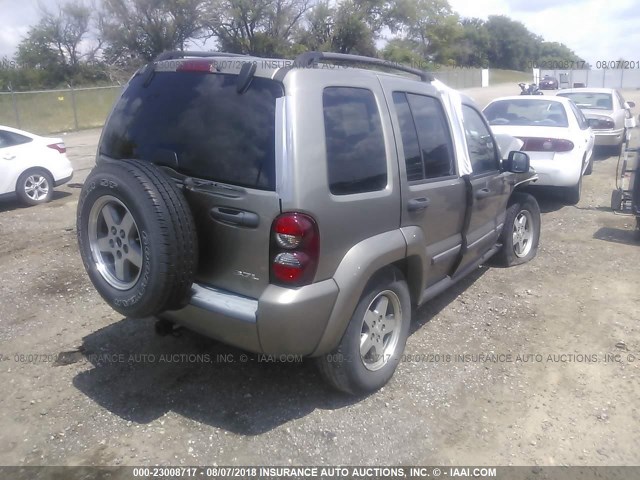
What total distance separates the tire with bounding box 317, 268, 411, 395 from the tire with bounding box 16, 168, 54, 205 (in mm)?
7542

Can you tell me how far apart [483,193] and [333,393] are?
84.0 inches

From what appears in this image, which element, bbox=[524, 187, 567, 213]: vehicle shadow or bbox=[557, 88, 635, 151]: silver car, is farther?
bbox=[557, 88, 635, 151]: silver car

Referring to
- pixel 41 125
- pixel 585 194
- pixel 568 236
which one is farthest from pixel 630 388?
pixel 41 125

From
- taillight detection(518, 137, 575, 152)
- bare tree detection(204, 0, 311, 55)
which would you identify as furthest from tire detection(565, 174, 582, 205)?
bare tree detection(204, 0, 311, 55)

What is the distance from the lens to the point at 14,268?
6164 mm

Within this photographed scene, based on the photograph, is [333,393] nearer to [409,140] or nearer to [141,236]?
[141,236]

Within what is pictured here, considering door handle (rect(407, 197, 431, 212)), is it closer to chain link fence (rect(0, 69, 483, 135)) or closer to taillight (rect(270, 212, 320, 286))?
taillight (rect(270, 212, 320, 286))

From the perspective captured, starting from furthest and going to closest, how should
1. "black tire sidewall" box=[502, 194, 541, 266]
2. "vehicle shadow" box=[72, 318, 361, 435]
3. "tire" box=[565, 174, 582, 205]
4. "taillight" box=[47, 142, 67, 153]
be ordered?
"taillight" box=[47, 142, 67, 153] → "tire" box=[565, 174, 582, 205] → "black tire sidewall" box=[502, 194, 541, 266] → "vehicle shadow" box=[72, 318, 361, 435]

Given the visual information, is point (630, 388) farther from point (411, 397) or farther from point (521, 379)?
point (411, 397)

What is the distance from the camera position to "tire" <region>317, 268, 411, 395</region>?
11.3 ft

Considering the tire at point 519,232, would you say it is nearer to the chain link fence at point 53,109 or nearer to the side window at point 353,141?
the side window at point 353,141

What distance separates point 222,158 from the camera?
320 cm

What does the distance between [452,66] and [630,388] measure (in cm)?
7439

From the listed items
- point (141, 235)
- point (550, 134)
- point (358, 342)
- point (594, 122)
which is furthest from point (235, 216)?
point (594, 122)
